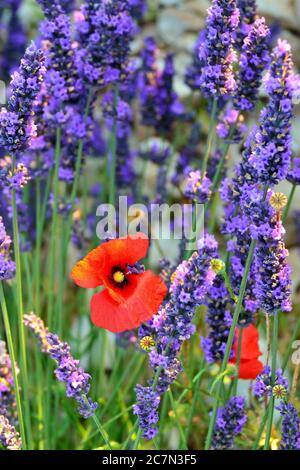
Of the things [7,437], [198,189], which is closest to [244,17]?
[198,189]

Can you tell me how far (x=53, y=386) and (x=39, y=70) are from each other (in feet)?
2.88

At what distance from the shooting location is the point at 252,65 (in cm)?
148

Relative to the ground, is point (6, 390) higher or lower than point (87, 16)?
lower

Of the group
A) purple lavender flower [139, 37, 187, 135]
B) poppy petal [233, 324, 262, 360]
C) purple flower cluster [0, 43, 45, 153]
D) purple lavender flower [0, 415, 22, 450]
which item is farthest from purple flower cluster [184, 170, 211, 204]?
purple lavender flower [139, 37, 187, 135]

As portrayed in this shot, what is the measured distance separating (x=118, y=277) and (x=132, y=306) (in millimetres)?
94

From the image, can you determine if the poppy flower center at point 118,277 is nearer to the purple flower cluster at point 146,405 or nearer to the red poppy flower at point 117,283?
the red poppy flower at point 117,283

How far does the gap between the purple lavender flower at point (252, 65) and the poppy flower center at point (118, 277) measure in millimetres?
374

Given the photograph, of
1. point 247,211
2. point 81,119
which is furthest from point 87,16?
point 247,211

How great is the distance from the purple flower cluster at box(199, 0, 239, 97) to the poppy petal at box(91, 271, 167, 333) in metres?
0.35

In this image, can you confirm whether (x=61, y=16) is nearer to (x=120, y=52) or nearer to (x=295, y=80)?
(x=120, y=52)

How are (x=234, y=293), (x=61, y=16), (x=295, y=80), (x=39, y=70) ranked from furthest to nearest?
(x=61, y=16), (x=234, y=293), (x=39, y=70), (x=295, y=80)

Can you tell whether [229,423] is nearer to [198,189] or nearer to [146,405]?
[146,405]

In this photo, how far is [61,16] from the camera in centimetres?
153

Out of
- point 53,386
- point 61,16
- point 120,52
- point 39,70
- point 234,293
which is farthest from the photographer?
point 53,386
